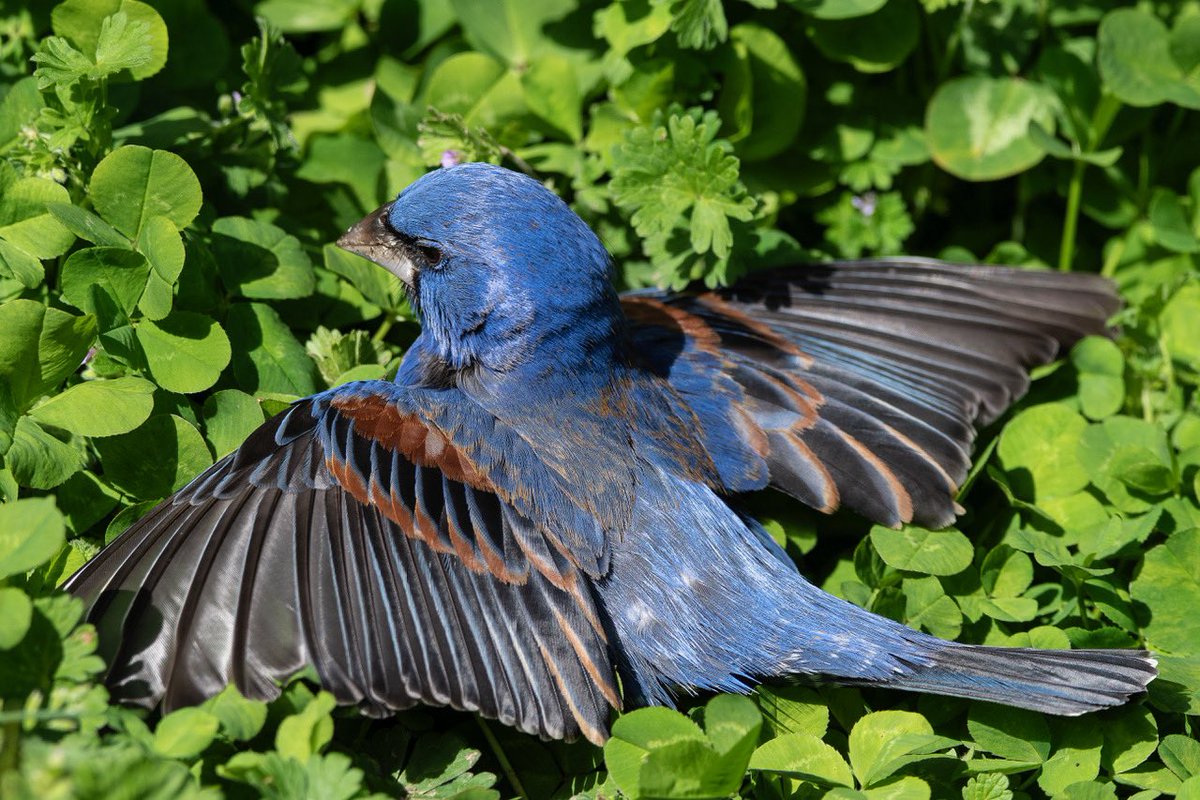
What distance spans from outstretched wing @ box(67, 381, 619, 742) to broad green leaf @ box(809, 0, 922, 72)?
256 cm

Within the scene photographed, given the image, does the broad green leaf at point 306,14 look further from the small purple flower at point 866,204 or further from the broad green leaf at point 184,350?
the small purple flower at point 866,204

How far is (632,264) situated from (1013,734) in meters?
2.37

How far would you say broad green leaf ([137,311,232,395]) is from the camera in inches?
149

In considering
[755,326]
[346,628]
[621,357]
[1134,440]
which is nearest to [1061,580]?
[1134,440]

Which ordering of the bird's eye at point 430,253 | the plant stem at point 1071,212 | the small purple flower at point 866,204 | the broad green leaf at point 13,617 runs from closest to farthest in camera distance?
the broad green leaf at point 13,617 → the bird's eye at point 430,253 → the small purple flower at point 866,204 → the plant stem at point 1071,212

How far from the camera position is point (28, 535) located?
2889 mm

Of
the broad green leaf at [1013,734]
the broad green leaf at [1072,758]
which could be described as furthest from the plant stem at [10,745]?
the broad green leaf at [1072,758]

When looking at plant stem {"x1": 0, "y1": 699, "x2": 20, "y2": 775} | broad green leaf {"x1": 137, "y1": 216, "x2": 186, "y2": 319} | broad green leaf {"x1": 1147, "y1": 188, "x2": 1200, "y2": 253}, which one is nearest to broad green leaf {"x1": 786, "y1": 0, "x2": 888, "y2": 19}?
broad green leaf {"x1": 1147, "y1": 188, "x2": 1200, "y2": 253}

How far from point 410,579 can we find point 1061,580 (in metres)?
2.23

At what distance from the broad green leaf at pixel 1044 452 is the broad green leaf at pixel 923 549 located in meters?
0.53

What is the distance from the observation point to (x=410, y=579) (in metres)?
3.31

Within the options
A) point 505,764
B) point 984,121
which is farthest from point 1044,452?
point 505,764

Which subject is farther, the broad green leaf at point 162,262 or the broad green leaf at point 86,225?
the broad green leaf at point 162,262

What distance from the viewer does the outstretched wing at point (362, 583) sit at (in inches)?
123
